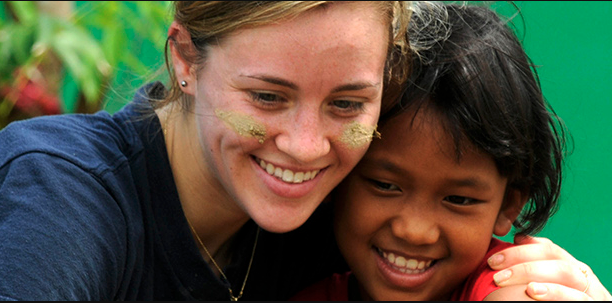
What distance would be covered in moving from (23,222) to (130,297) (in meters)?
0.40

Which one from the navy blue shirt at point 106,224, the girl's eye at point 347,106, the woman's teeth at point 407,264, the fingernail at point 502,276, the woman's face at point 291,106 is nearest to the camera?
the navy blue shirt at point 106,224

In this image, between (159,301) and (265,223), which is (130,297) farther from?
(265,223)

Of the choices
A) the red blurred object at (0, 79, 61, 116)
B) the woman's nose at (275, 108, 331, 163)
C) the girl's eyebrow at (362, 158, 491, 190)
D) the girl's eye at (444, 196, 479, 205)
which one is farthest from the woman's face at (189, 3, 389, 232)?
the red blurred object at (0, 79, 61, 116)

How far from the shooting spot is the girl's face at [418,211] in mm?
1967

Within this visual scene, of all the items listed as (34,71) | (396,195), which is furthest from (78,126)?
(34,71)

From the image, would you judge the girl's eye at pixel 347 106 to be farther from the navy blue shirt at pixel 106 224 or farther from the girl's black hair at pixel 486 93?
the navy blue shirt at pixel 106 224

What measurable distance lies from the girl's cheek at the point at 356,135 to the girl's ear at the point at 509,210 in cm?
48

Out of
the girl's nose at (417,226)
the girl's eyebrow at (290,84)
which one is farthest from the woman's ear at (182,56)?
the girl's nose at (417,226)

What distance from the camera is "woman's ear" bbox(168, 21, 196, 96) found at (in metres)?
1.89

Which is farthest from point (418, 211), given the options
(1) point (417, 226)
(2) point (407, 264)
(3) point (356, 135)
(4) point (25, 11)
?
(4) point (25, 11)

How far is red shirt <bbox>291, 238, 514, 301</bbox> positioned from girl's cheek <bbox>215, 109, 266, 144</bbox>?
666mm

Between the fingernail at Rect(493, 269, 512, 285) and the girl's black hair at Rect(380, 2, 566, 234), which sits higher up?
the girl's black hair at Rect(380, 2, 566, 234)

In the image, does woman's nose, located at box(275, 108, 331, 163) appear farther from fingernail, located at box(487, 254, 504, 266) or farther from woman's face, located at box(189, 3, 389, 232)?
fingernail, located at box(487, 254, 504, 266)

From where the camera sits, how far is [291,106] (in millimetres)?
1742
